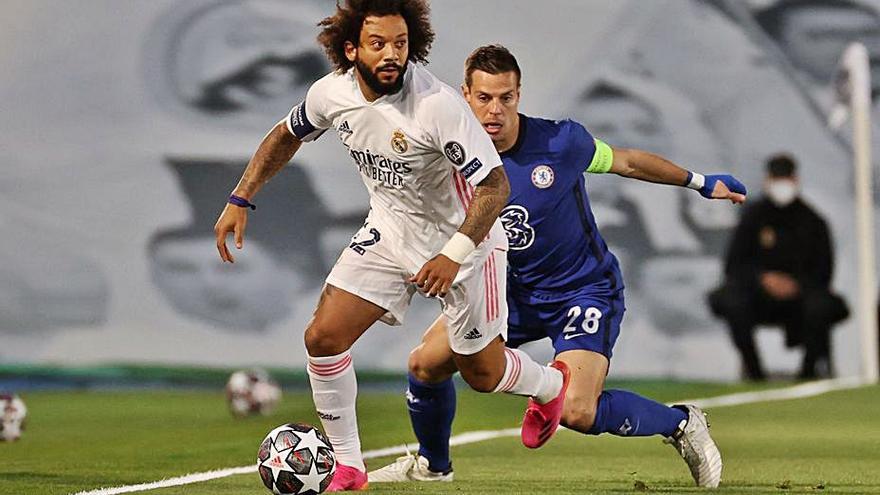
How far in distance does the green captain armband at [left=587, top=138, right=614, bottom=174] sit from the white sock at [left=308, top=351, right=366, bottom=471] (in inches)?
55.7

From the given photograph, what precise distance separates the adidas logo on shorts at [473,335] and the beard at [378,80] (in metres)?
0.96

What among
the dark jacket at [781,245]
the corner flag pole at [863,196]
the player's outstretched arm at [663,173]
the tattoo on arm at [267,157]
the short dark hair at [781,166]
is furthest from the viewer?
the short dark hair at [781,166]

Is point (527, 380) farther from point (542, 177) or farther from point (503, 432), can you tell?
point (503, 432)

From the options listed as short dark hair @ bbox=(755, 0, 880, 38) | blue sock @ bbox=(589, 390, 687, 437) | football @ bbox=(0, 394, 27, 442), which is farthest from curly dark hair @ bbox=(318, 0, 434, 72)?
short dark hair @ bbox=(755, 0, 880, 38)

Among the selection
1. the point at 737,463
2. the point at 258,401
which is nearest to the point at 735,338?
the point at 258,401

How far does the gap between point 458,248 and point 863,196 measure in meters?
10.6

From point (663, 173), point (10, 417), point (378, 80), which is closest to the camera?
point (378, 80)

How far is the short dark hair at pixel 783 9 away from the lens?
16.3 m

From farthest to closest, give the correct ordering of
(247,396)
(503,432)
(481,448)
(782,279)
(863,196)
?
1. (782,279)
2. (863,196)
3. (247,396)
4. (503,432)
5. (481,448)

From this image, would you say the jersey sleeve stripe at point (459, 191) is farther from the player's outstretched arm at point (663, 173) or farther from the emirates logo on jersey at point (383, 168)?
the player's outstretched arm at point (663, 173)

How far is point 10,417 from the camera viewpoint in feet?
31.3

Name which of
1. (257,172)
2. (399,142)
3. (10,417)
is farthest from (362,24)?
(10,417)

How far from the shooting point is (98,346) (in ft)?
52.2

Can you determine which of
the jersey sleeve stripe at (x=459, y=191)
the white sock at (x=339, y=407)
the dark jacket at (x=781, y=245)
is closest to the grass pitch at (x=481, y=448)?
the white sock at (x=339, y=407)
